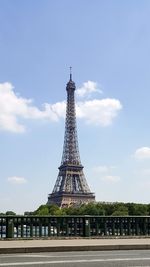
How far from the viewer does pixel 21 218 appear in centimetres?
2097

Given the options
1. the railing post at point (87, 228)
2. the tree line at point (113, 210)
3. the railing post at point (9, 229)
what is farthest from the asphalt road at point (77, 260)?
the tree line at point (113, 210)

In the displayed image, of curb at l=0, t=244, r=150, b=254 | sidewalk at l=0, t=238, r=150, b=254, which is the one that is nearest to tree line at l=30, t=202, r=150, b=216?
sidewalk at l=0, t=238, r=150, b=254

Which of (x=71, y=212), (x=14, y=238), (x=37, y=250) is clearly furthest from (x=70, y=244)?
(x=71, y=212)

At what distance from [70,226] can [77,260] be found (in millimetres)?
7798

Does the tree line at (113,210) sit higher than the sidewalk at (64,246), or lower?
higher

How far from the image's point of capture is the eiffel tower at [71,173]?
145000 millimetres

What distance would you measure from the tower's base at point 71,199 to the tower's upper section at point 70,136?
28.5 ft

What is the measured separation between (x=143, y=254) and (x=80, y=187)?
131 m

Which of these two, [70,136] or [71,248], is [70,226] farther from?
[70,136]

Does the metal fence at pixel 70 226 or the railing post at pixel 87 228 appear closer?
the metal fence at pixel 70 226

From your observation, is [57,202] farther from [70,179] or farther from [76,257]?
[76,257]

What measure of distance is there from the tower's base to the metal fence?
12261cm

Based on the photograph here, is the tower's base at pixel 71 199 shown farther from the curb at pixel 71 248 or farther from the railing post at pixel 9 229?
the curb at pixel 71 248

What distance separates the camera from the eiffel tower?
476 ft
